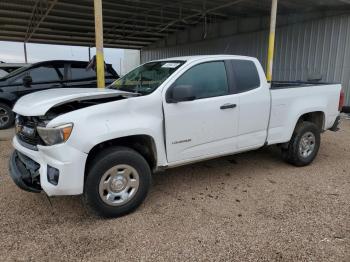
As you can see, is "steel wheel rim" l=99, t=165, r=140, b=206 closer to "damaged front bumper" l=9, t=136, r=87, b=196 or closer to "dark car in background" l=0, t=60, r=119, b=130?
"damaged front bumper" l=9, t=136, r=87, b=196

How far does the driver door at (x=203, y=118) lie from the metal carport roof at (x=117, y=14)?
295 inches

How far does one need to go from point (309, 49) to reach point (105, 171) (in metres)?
10.7

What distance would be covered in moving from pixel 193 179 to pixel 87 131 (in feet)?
6.72

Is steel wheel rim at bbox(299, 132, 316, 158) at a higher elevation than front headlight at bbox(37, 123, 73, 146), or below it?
below

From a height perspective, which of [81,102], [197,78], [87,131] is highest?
[197,78]

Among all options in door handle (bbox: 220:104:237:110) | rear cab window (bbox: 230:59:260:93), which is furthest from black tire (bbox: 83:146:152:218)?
rear cab window (bbox: 230:59:260:93)

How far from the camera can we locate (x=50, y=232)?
3.04 metres

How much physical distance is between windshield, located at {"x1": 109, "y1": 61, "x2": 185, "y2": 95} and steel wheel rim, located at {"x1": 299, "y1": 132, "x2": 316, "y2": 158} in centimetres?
251

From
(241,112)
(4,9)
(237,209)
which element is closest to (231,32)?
(4,9)

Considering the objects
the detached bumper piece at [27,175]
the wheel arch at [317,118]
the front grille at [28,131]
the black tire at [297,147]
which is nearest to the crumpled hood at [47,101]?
the front grille at [28,131]

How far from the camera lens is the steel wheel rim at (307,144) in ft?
16.2

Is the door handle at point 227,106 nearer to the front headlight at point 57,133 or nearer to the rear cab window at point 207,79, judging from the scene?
the rear cab window at point 207,79

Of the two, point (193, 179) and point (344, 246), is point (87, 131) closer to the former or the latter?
point (193, 179)

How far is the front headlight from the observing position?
285 cm
